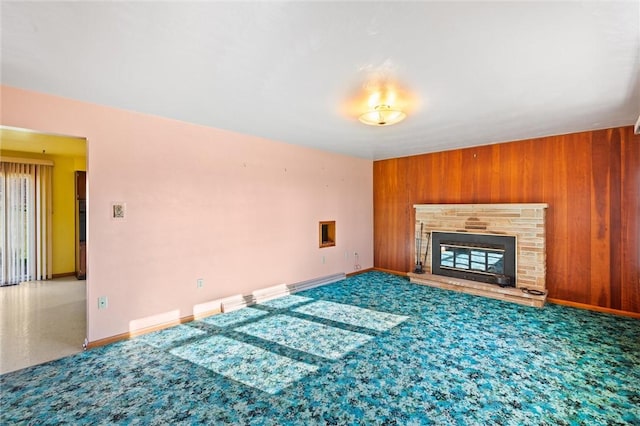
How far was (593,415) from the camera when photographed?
2.06 m

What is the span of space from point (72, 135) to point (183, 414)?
3.02 meters

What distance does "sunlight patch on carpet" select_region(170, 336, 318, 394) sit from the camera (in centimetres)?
250

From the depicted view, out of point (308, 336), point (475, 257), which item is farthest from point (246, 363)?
point (475, 257)

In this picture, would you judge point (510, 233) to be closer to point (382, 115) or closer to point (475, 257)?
point (475, 257)

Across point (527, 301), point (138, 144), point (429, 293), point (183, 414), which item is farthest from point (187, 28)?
point (527, 301)

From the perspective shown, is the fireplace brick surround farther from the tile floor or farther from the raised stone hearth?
the tile floor

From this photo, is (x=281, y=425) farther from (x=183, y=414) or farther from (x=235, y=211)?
(x=235, y=211)

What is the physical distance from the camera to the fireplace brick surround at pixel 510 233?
4.62 metres

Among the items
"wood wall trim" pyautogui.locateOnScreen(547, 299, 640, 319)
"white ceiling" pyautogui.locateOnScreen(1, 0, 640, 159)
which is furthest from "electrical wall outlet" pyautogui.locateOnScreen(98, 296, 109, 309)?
"wood wall trim" pyautogui.locateOnScreen(547, 299, 640, 319)

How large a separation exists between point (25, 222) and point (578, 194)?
10.2 m

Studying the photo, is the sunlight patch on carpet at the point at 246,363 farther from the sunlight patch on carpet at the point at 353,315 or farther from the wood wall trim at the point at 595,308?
the wood wall trim at the point at 595,308

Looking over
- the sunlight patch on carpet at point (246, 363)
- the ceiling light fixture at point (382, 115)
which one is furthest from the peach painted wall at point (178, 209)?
the ceiling light fixture at point (382, 115)

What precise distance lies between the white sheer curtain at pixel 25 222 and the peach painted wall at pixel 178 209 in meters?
4.44

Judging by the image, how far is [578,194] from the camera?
4434mm
